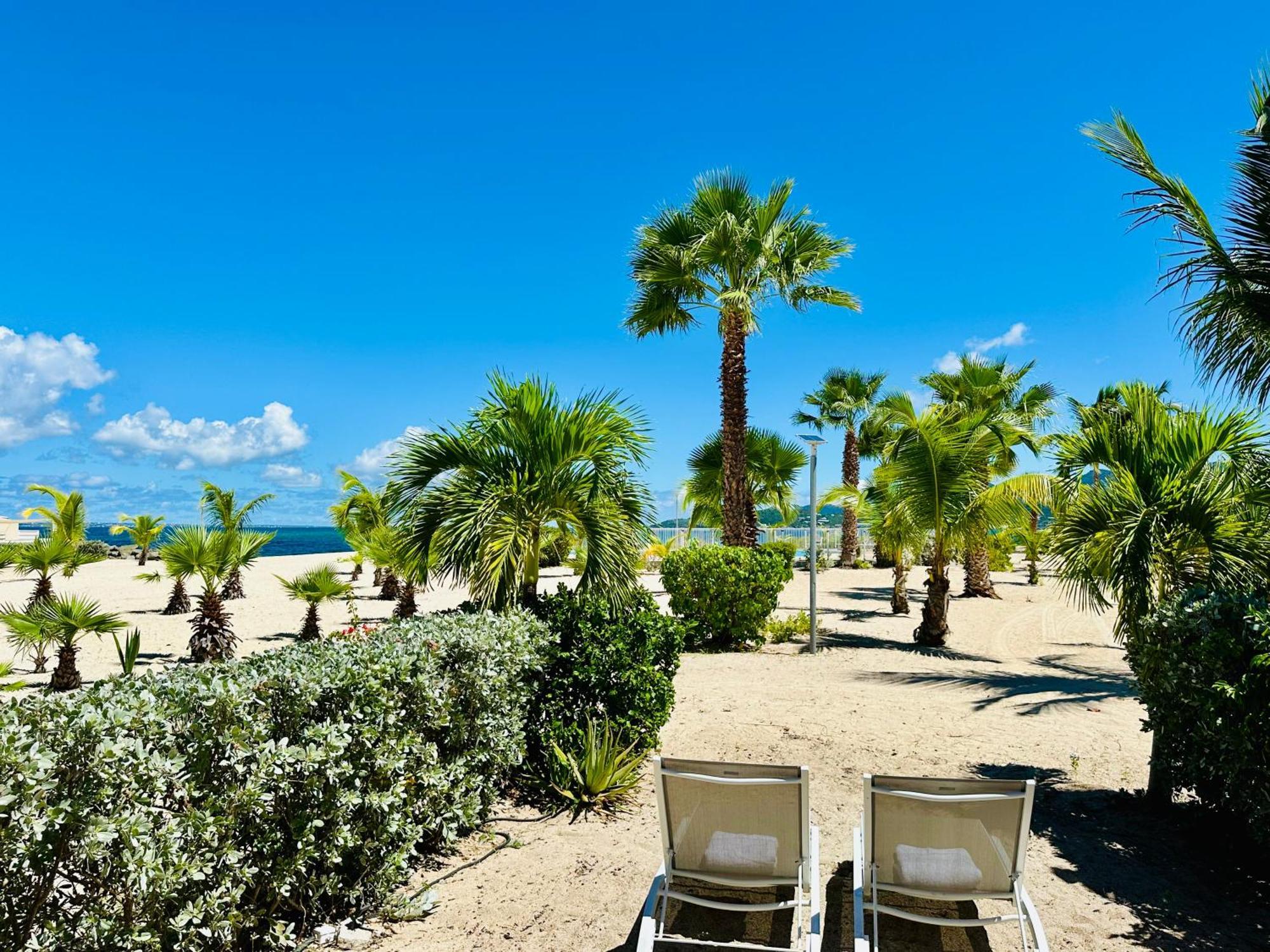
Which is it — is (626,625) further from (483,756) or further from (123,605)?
(123,605)

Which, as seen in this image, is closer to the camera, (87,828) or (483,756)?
(87,828)

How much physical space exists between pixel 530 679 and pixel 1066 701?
254 inches

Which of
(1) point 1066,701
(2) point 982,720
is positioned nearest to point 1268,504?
(2) point 982,720

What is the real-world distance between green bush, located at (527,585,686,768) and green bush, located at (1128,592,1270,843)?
10.8 feet

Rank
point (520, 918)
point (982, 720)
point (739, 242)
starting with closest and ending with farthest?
point (520, 918)
point (982, 720)
point (739, 242)

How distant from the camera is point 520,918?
3.60 metres

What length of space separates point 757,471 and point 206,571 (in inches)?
559

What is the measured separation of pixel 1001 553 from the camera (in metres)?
26.5

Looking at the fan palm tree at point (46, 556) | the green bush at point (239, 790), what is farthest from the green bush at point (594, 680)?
the fan palm tree at point (46, 556)

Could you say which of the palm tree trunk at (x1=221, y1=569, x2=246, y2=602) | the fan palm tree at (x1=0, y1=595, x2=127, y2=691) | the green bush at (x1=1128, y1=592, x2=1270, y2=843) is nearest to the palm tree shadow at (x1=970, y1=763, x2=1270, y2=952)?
the green bush at (x1=1128, y1=592, x2=1270, y2=843)

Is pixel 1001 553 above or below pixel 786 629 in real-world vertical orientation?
above

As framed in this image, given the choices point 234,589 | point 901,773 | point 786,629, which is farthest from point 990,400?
point 234,589

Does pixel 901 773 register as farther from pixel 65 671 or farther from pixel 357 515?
pixel 357 515

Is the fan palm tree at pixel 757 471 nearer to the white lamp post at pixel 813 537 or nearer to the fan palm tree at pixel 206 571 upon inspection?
the white lamp post at pixel 813 537
